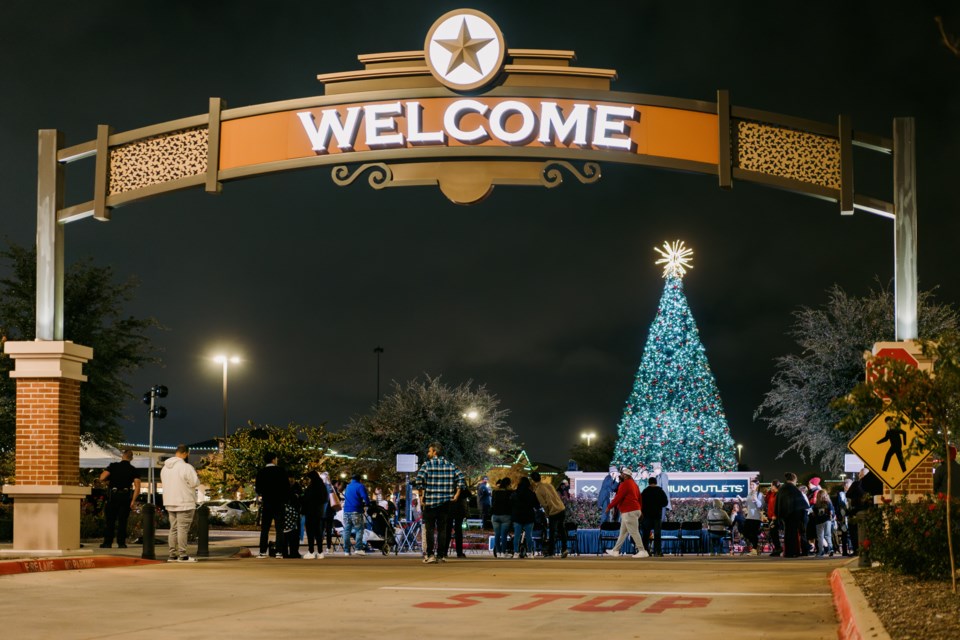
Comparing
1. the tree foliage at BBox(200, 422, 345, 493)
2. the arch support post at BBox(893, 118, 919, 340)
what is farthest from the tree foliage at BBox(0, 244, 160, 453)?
the arch support post at BBox(893, 118, 919, 340)

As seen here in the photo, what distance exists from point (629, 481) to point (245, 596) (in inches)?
504

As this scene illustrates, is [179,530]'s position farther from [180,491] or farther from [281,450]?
[281,450]

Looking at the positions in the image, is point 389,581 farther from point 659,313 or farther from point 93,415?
point 659,313

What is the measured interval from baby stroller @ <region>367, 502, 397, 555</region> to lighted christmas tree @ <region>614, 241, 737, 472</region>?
1581cm

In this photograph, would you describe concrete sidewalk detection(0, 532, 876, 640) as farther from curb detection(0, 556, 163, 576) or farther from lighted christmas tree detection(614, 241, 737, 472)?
lighted christmas tree detection(614, 241, 737, 472)

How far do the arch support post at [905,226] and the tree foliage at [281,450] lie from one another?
42.0 ft

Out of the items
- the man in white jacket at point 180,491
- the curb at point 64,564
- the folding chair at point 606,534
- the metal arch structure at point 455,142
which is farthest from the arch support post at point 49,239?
the folding chair at point 606,534

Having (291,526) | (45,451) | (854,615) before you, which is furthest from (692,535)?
(854,615)

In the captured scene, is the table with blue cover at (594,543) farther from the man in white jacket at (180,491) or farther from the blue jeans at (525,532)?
the man in white jacket at (180,491)

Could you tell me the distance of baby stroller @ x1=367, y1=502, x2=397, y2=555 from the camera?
89.8 ft

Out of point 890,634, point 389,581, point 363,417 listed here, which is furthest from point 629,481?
point 363,417

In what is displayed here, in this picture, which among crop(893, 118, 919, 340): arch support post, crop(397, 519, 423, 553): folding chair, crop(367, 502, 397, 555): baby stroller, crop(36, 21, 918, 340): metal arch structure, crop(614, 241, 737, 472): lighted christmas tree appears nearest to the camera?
crop(893, 118, 919, 340): arch support post

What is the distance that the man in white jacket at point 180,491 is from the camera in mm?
19297

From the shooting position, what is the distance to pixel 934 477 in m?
18.0
